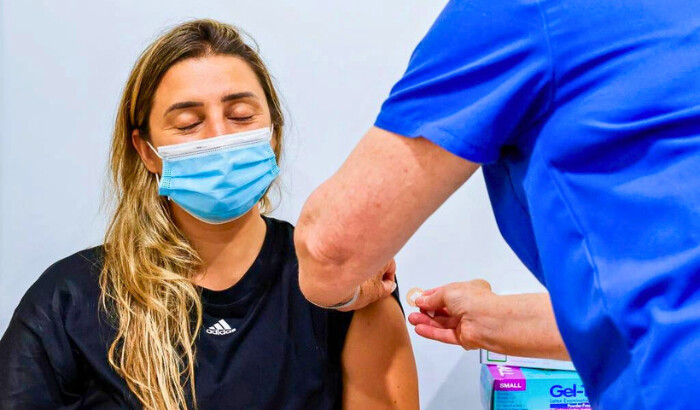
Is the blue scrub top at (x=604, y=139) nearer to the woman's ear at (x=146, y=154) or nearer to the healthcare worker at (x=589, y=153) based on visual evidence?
the healthcare worker at (x=589, y=153)

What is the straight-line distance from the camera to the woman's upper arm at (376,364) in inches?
60.9

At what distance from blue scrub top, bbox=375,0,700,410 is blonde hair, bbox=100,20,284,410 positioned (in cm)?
82

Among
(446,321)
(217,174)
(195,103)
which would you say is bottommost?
(446,321)

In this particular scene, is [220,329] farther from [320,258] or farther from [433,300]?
[320,258]

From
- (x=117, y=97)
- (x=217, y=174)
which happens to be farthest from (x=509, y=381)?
(x=117, y=97)

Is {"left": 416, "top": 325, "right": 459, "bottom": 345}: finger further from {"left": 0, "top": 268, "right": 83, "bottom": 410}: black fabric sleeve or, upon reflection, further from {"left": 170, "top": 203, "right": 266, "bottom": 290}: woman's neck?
{"left": 0, "top": 268, "right": 83, "bottom": 410}: black fabric sleeve

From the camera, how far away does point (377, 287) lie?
145 cm

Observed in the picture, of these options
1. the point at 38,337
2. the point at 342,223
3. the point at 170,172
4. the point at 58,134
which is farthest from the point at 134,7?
the point at 342,223

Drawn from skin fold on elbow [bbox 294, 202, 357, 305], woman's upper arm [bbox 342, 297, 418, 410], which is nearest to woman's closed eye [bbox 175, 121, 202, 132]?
woman's upper arm [bbox 342, 297, 418, 410]

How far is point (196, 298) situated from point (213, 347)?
0.10m

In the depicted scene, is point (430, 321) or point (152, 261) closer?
point (430, 321)

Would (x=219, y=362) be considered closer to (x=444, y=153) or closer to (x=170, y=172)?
(x=170, y=172)

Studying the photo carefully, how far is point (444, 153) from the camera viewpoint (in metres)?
0.80

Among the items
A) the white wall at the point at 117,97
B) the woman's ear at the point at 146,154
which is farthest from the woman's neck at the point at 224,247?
the white wall at the point at 117,97
